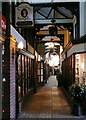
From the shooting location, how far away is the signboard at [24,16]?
6665mm

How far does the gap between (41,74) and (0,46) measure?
14.4m

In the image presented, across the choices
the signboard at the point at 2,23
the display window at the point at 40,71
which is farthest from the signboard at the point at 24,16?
the display window at the point at 40,71

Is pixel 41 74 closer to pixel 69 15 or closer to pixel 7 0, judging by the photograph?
pixel 69 15

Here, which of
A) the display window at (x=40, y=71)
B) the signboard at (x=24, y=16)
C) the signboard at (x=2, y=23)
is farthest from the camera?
the display window at (x=40, y=71)

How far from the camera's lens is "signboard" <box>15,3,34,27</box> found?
6.66 metres

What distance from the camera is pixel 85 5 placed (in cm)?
947

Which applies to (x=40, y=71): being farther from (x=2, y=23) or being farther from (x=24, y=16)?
(x=2, y=23)

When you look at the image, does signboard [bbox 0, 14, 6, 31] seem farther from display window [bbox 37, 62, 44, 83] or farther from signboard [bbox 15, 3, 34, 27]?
display window [bbox 37, 62, 44, 83]

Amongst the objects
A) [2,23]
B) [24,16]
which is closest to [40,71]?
[24,16]

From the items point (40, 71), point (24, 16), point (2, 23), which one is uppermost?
point (24, 16)

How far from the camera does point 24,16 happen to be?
22.1 feet

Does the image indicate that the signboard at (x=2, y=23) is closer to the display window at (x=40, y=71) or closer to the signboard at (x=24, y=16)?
the signboard at (x=24, y=16)

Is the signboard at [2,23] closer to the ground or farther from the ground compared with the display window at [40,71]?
farther from the ground

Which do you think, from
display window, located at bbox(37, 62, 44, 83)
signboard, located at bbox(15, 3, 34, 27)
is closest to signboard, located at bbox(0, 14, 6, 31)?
signboard, located at bbox(15, 3, 34, 27)
